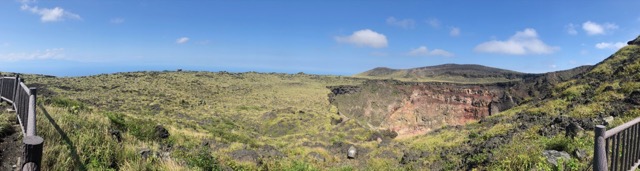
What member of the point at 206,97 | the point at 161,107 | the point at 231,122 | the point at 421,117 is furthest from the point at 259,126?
the point at 421,117

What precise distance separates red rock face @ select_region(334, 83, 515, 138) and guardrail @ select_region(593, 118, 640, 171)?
2027 inches

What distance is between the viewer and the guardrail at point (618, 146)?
173 inches

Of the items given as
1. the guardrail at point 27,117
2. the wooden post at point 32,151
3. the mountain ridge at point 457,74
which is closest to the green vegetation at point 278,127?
the guardrail at point 27,117

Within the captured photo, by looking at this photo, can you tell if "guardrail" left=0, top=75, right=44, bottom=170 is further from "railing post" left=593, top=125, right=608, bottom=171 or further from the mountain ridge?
the mountain ridge

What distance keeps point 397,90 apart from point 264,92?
2510 centimetres

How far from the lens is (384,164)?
19.4m

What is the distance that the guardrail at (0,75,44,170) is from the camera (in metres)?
4.08

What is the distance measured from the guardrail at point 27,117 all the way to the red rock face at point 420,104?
49012 millimetres

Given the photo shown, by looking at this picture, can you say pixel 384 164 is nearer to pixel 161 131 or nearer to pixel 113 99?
pixel 161 131

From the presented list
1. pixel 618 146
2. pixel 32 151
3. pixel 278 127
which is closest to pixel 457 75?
pixel 278 127

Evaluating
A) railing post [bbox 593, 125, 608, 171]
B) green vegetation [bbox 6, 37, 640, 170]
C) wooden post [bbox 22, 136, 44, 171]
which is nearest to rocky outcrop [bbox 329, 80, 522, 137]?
green vegetation [bbox 6, 37, 640, 170]

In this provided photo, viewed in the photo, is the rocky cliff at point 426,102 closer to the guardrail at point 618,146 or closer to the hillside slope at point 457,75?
the hillside slope at point 457,75

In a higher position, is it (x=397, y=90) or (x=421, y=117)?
(x=397, y=90)

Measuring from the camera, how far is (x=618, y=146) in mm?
4852
